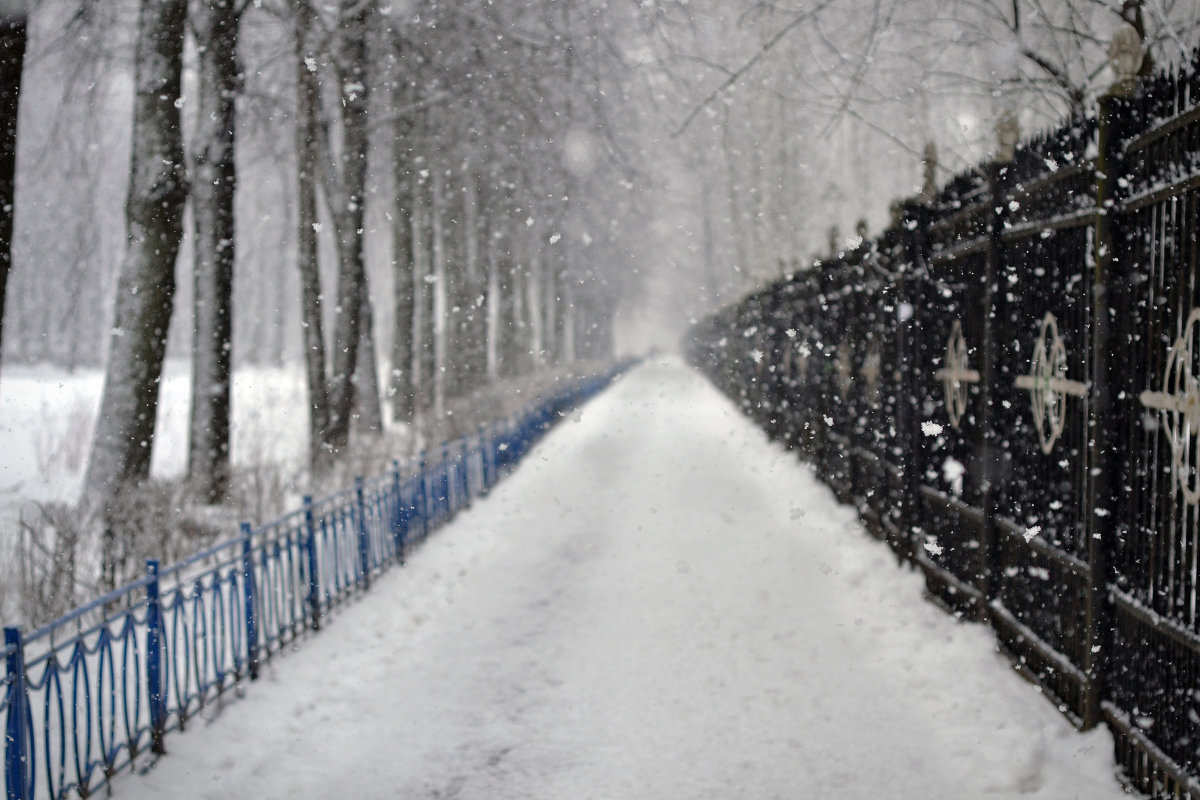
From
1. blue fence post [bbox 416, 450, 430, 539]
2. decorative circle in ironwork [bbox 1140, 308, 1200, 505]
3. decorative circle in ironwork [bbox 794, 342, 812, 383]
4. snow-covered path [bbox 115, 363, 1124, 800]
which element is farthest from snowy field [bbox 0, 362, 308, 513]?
decorative circle in ironwork [bbox 1140, 308, 1200, 505]

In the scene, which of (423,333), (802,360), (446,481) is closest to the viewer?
(446,481)

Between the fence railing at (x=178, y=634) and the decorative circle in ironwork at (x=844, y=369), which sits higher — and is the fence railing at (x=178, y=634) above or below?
below

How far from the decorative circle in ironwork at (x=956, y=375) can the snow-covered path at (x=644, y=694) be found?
1.54 metres

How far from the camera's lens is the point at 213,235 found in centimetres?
1118

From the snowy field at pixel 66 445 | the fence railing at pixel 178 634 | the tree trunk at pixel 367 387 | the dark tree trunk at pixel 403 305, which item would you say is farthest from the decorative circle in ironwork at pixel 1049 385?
Answer: the dark tree trunk at pixel 403 305

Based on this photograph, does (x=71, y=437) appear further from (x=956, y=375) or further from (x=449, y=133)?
(x=956, y=375)

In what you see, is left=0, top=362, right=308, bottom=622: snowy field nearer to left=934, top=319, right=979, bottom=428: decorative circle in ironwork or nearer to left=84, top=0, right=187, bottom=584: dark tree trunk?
left=84, top=0, right=187, bottom=584: dark tree trunk

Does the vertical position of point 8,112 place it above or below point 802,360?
above

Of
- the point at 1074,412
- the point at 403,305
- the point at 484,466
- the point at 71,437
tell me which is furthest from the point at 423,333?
the point at 1074,412

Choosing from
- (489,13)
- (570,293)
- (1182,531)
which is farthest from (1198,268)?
(570,293)

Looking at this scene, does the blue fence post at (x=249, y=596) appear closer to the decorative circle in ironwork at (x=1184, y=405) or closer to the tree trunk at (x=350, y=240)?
the decorative circle in ironwork at (x=1184, y=405)

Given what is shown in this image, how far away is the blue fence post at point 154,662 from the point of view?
5.02 m

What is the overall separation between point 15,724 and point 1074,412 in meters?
5.03

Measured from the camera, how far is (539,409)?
20.3 meters
